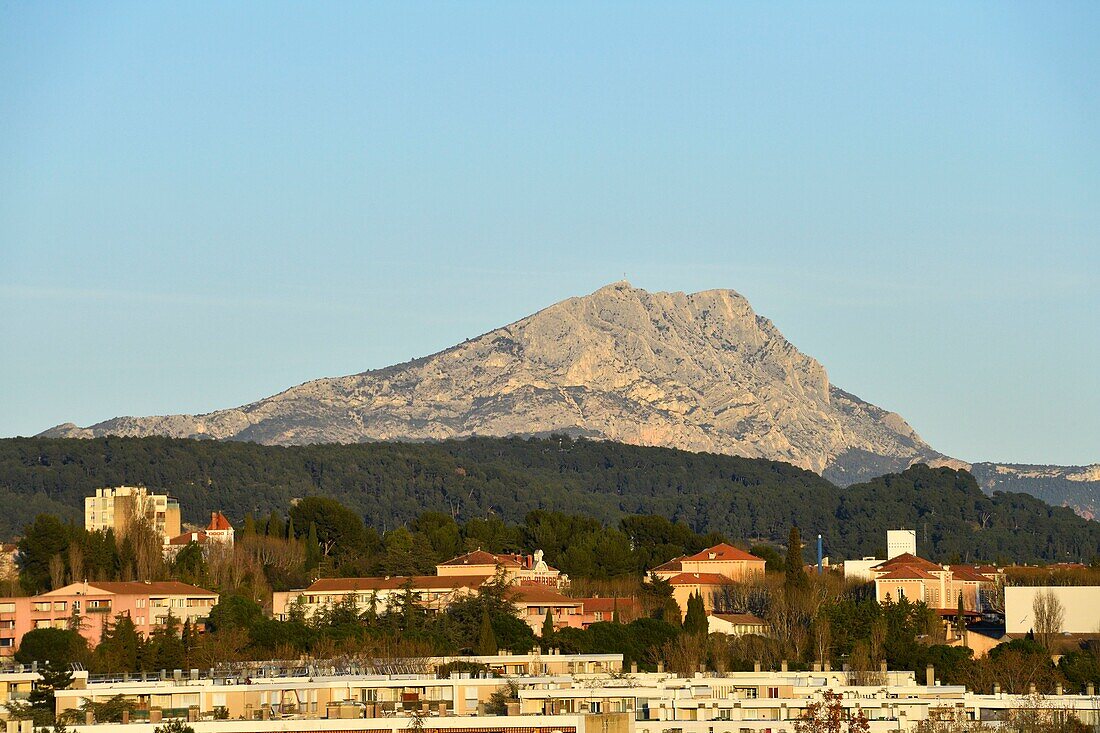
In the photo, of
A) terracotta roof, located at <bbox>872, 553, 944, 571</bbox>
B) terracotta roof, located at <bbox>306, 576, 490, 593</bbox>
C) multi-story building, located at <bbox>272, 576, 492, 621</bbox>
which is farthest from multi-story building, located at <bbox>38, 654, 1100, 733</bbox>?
terracotta roof, located at <bbox>872, 553, 944, 571</bbox>

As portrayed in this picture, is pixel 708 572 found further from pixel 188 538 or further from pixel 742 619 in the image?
pixel 188 538

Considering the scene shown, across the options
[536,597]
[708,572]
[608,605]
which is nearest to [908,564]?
[708,572]

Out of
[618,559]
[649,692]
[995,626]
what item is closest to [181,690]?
[649,692]

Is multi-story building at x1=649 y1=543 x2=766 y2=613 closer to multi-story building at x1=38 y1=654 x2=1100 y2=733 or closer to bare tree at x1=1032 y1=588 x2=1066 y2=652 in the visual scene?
bare tree at x1=1032 y1=588 x2=1066 y2=652

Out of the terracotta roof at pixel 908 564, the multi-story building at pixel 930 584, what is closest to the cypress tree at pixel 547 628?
the multi-story building at pixel 930 584

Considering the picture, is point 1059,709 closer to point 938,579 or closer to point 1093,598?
point 1093,598

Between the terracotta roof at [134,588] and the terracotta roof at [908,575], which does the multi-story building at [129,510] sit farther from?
the terracotta roof at [908,575]

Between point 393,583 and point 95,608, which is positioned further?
point 393,583
